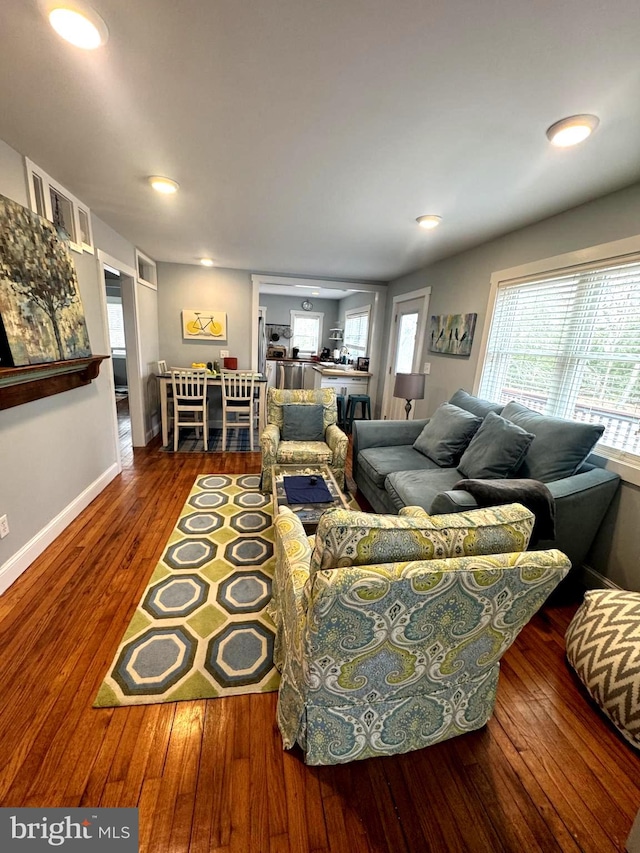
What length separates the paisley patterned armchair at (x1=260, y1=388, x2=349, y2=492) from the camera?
297 cm

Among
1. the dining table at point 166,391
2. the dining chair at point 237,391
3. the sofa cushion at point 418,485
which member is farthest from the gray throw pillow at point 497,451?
the dining chair at point 237,391

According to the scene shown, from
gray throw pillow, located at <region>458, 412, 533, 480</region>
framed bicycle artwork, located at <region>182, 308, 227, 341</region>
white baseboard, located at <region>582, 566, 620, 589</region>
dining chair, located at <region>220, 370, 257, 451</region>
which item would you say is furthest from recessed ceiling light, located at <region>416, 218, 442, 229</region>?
framed bicycle artwork, located at <region>182, 308, 227, 341</region>

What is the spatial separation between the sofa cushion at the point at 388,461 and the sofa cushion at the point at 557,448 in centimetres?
71

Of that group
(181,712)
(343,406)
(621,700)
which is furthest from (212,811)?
(343,406)

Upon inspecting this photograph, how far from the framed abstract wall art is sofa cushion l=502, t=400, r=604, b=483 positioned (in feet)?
4.73

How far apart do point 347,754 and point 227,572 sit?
1.17 m

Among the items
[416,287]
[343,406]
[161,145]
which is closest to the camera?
[161,145]

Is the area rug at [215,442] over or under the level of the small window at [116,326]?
under

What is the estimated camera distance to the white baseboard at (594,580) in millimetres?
1998

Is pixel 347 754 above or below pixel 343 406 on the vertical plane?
below

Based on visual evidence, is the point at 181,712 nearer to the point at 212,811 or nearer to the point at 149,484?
the point at 212,811

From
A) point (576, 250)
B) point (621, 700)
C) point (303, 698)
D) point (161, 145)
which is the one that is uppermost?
point (161, 145)

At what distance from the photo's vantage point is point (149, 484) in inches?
128

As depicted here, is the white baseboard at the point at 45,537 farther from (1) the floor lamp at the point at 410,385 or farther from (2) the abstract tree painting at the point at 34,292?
(1) the floor lamp at the point at 410,385
